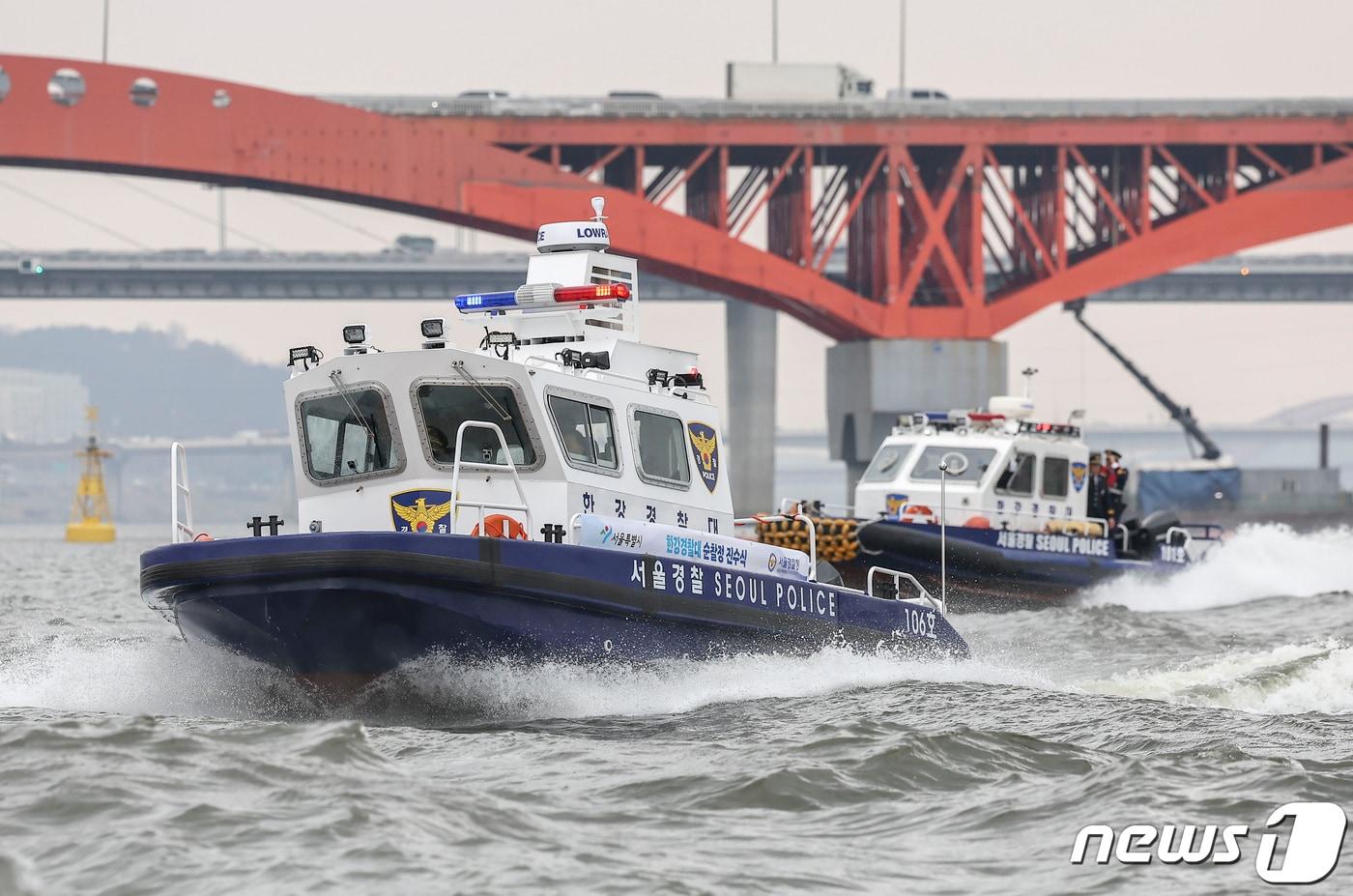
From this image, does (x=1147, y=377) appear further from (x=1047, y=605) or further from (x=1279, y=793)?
(x=1279, y=793)

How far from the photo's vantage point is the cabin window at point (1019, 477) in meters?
27.1

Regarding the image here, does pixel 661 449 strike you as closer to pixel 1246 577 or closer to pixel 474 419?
pixel 474 419

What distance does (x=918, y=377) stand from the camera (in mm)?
53906

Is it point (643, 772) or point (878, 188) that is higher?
point (878, 188)

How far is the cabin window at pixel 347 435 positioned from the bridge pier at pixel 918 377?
40.3m

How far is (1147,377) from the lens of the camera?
51250 mm

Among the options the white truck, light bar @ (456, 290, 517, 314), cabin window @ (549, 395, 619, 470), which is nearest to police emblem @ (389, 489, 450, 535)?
cabin window @ (549, 395, 619, 470)

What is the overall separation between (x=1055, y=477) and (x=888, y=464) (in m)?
2.45

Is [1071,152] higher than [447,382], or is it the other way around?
[1071,152]

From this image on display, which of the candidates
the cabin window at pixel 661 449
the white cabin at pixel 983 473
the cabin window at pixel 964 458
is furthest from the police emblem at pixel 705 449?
the cabin window at pixel 964 458

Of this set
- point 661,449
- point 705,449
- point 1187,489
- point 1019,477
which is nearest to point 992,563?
point 1019,477

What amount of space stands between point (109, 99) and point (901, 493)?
93.5 ft

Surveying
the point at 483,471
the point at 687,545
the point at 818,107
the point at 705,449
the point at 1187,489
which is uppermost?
the point at 818,107

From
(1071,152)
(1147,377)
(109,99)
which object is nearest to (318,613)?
(109,99)
